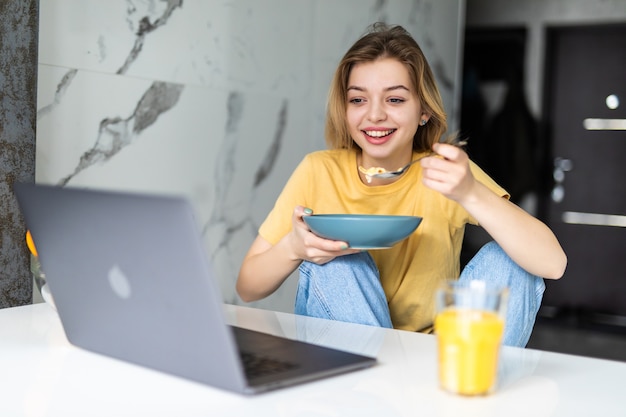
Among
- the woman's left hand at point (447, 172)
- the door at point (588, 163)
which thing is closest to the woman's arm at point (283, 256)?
the woman's left hand at point (447, 172)

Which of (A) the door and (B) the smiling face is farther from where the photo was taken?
(A) the door

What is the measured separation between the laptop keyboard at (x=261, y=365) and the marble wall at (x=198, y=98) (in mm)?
1259

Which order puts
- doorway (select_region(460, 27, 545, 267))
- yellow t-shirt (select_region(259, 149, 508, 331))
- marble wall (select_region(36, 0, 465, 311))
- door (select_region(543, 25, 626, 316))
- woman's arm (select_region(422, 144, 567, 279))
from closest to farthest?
woman's arm (select_region(422, 144, 567, 279)) → yellow t-shirt (select_region(259, 149, 508, 331)) → marble wall (select_region(36, 0, 465, 311)) → door (select_region(543, 25, 626, 316)) → doorway (select_region(460, 27, 545, 267))

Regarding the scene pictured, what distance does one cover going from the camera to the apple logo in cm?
79

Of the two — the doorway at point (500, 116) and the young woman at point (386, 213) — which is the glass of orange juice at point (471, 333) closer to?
the young woman at point (386, 213)

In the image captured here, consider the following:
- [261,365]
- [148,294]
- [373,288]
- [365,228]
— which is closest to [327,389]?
[261,365]

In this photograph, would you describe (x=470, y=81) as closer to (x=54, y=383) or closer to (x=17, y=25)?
(x=17, y=25)

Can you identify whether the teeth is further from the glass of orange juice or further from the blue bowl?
the glass of orange juice

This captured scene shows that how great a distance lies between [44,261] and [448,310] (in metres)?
0.47

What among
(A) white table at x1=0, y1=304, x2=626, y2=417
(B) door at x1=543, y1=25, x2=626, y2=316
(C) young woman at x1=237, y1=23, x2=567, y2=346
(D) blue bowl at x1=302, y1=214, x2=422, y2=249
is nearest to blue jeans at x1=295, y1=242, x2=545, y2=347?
(C) young woman at x1=237, y1=23, x2=567, y2=346

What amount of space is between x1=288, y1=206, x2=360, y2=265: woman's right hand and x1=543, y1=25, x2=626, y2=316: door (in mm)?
2913

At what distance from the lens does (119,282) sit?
80 cm

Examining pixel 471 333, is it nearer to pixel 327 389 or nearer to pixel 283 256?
pixel 327 389

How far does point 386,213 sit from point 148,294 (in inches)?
37.4
